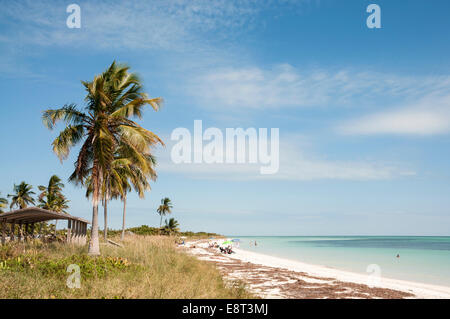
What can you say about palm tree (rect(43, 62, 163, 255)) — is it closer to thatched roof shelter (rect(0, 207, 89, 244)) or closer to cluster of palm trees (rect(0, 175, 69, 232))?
thatched roof shelter (rect(0, 207, 89, 244))

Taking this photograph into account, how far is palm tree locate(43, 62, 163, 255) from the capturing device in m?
16.4

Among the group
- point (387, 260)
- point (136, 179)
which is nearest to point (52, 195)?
point (136, 179)

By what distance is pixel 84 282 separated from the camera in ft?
28.7

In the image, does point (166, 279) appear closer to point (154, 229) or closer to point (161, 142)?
point (161, 142)

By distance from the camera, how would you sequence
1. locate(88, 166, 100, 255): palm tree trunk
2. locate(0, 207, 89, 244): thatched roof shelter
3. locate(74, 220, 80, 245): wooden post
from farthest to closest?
locate(74, 220, 80, 245): wooden post
locate(0, 207, 89, 244): thatched roof shelter
locate(88, 166, 100, 255): palm tree trunk

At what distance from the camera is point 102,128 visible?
16.6 meters

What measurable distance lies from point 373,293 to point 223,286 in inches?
244

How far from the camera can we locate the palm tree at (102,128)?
53.7 feet

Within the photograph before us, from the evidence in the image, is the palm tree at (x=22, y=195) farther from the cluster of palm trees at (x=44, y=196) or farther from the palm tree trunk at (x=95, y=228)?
the palm tree trunk at (x=95, y=228)

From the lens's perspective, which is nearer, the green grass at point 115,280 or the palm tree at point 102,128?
the green grass at point 115,280

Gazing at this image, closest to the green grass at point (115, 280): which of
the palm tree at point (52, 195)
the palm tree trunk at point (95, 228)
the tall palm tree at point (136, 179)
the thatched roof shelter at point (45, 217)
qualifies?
the palm tree trunk at point (95, 228)

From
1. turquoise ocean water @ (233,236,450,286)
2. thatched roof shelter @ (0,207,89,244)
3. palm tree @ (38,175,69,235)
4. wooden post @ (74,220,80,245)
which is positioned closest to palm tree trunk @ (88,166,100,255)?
thatched roof shelter @ (0,207,89,244)

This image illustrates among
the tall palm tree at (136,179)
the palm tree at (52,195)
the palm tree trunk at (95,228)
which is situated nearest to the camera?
the palm tree trunk at (95,228)
